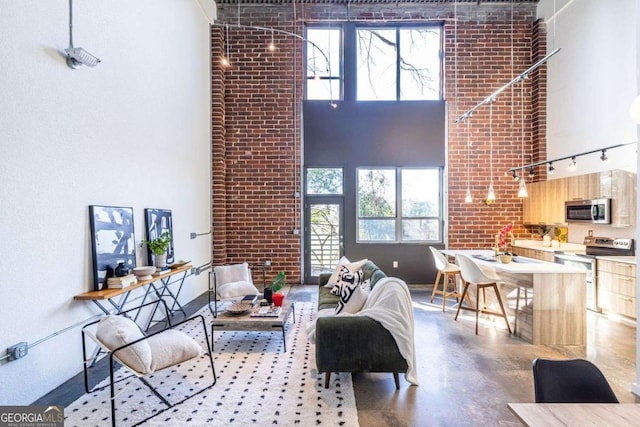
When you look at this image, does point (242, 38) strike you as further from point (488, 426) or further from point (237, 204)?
point (488, 426)

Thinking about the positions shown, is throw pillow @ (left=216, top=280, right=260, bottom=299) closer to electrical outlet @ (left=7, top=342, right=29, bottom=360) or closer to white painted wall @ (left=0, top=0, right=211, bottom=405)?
white painted wall @ (left=0, top=0, right=211, bottom=405)

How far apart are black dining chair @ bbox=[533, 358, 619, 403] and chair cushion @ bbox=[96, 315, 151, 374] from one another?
93.0 inches

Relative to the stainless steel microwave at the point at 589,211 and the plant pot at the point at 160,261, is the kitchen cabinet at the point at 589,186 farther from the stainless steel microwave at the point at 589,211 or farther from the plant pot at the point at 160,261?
the plant pot at the point at 160,261

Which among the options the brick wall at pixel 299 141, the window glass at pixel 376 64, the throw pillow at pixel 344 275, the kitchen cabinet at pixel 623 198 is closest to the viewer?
the throw pillow at pixel 344 275

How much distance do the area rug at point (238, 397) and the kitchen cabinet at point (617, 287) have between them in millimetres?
3914

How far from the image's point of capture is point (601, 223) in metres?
4.58

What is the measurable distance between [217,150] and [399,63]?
423cm

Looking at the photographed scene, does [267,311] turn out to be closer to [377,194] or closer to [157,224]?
[157,224]

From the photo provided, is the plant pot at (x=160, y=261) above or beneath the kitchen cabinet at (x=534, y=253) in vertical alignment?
above

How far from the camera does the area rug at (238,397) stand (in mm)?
2219

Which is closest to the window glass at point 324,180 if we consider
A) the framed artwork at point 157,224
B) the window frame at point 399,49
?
the window frame at point 399,49

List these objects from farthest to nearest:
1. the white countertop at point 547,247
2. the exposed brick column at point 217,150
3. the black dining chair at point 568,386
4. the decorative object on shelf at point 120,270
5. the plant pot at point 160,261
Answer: the exposed brick column at point 217,150, the white countertop at point 547,247, the plant pot at point 160,261, the decorative object on shelf at point 120,270, the black dining chair at point 568,386

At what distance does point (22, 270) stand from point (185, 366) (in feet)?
5.14

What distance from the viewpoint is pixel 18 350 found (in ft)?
7.32
